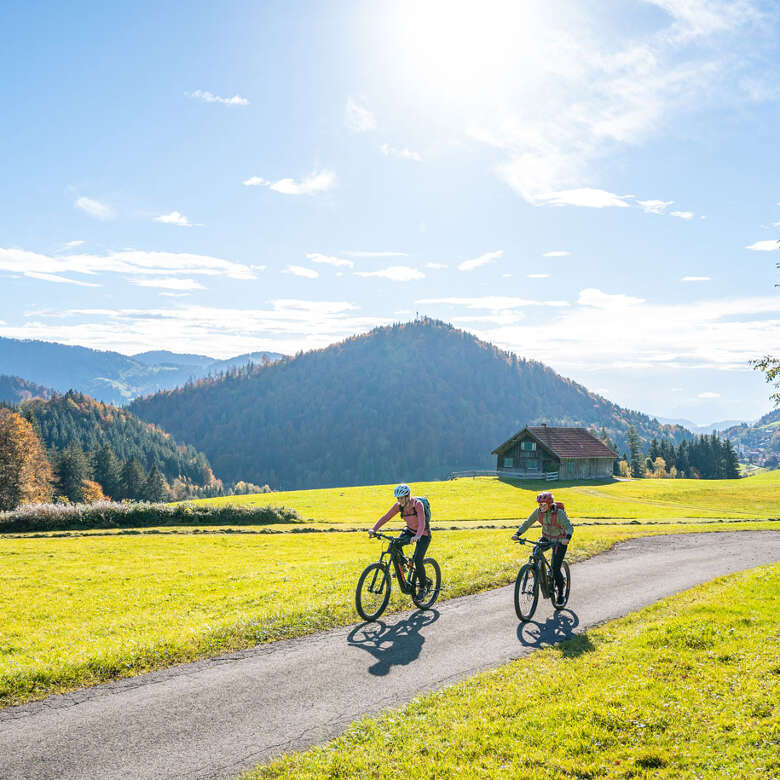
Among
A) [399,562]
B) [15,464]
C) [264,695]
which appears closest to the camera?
[264,695]

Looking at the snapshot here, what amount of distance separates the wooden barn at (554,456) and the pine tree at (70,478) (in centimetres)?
7442

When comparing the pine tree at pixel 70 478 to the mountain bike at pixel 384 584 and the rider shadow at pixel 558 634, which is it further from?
the rider shadow at pixel 558 634

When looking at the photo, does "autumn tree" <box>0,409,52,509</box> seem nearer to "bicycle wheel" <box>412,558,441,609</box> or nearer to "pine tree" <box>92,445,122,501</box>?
"pine tree" <box>92,445,122,501</box>

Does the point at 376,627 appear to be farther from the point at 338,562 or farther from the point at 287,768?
the point at 338,562

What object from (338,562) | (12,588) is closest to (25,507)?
(12,588)

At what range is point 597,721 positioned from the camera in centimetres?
853

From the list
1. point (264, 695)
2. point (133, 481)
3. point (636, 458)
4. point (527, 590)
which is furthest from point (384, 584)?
point (636, 458)

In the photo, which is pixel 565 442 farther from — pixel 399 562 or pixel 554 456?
pixel 399 562

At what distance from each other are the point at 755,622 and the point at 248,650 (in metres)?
11.9

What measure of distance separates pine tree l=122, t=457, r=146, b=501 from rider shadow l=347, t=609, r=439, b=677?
359 ft

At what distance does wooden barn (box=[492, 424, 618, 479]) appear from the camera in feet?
272

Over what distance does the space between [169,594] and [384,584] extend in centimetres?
846

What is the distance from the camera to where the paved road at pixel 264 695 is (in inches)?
324

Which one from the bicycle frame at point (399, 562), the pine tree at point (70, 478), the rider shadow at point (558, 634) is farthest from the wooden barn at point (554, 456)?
the pine tree at point (70, 478)
